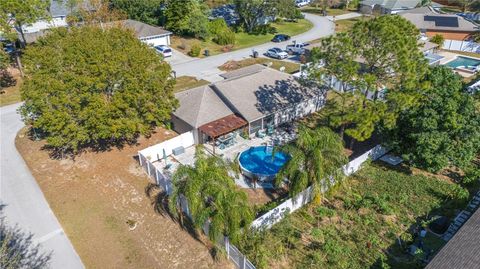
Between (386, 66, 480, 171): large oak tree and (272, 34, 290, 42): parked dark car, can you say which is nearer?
(386, 66, 480, 171): large oak tree

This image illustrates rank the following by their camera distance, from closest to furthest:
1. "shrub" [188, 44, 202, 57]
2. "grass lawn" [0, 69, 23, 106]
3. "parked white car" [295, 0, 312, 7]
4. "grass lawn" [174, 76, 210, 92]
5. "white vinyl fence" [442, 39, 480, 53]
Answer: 1. "grass lawn" [0, 69, 23, 106]
2. "grass lawn" [174, 76, 210, 92]
3. "shrub" [188, 44, 202, 57]
4. "white vinyl fence" [442, 39, 480, 53]
5. "parked white car" [295, 0, 312, 7]

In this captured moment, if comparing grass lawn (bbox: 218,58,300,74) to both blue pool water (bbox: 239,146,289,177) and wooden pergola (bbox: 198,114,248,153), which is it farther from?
blue pool water (bbox: 239,146,289,177)

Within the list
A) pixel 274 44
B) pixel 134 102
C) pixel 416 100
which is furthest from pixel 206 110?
pixel 274 44

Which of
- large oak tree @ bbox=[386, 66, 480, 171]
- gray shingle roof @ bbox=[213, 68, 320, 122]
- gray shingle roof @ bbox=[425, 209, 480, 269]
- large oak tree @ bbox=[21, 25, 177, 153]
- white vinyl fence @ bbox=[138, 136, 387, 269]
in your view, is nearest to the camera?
gray shingle roof @ bbox=[425, 209, 480, 269]

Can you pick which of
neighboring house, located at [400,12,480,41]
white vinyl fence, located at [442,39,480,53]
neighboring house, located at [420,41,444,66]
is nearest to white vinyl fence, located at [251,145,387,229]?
neighboring house, located at [420,41,444,66]

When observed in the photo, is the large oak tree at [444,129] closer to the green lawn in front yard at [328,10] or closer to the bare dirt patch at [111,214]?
the bare dirt patch at [111,214]

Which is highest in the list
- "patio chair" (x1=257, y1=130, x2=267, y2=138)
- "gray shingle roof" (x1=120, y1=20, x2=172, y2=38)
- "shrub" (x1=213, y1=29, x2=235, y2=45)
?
"gray shingle roof" (x1=120, y1=20, x2=172, y2=38)
